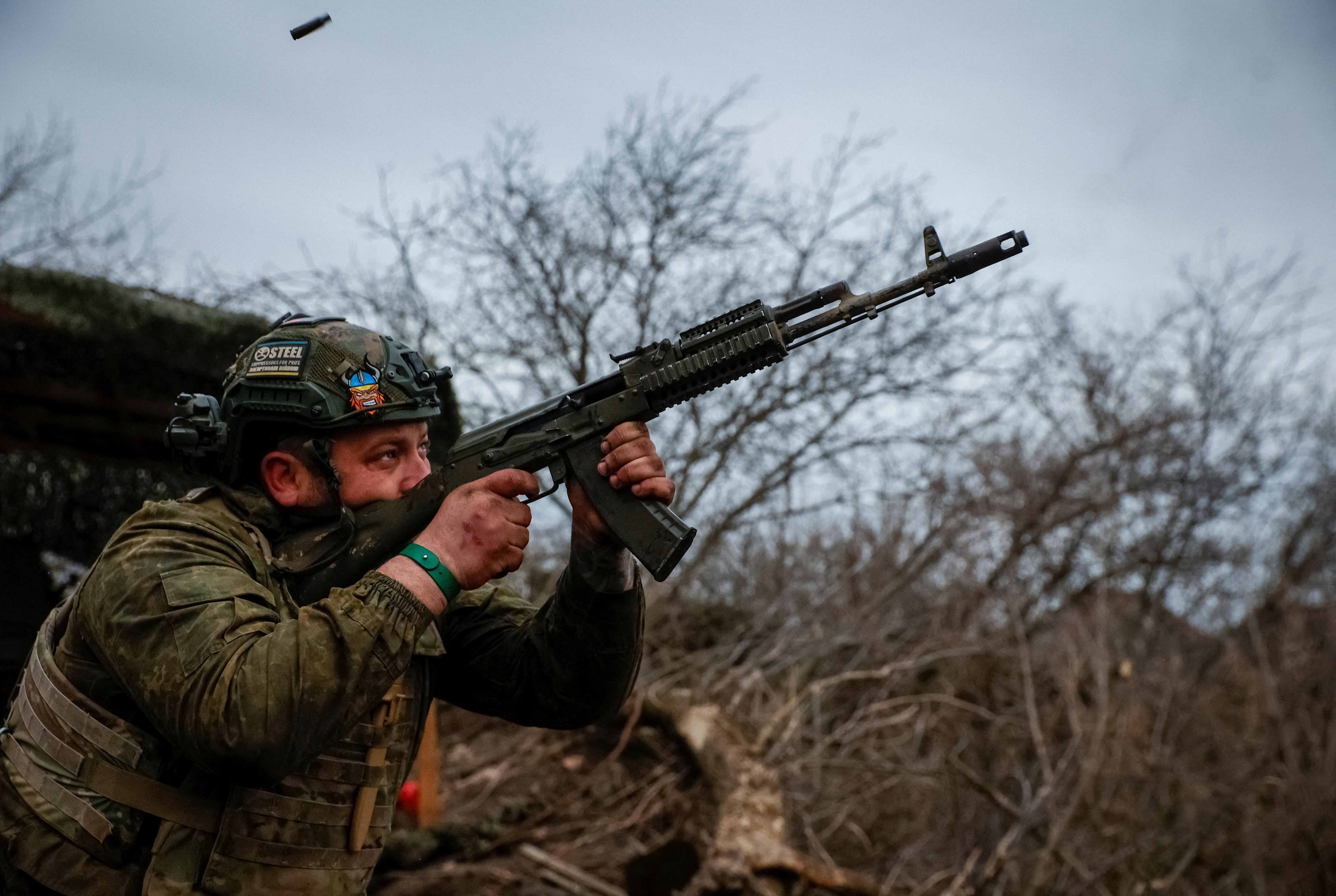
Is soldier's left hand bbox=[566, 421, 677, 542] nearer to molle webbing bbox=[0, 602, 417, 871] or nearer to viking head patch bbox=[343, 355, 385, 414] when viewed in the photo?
viking head patch bbox=[343, 355, 385, 414]

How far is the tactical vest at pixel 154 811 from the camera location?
96.8 inches

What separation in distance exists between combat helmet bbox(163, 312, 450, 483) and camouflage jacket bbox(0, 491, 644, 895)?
0.50 feet

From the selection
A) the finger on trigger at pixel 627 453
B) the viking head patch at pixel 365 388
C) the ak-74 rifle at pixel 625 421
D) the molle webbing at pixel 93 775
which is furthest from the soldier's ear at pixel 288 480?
the finger on trigger at pixel 627 453

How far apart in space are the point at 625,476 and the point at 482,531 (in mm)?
385

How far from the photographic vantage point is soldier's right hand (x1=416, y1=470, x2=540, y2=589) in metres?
2.50

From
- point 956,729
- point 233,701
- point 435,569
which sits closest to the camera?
point 233,701

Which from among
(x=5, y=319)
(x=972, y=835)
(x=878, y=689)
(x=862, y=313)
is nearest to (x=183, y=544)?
(x=862, y=313)

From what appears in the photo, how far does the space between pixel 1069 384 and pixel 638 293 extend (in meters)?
7.41

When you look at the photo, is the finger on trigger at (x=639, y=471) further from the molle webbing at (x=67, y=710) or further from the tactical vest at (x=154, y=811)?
the molle webbing at (x=67, y=710)

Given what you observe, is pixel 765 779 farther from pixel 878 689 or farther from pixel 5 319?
pixel 5 319

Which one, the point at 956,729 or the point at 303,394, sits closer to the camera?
the point at 303,394

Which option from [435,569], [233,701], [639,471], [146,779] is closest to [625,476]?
[639,471]

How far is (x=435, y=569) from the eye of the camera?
2455mm

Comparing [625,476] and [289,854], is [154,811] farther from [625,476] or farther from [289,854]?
[625,476]
